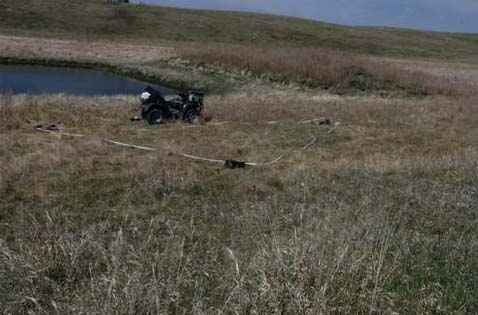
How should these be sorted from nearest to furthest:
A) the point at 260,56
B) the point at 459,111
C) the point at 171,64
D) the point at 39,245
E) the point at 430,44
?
1. the point at 39,245
2. the point at 459,111
3. the point at 260,56
4. the point at 171,64
5. the point at 430,44

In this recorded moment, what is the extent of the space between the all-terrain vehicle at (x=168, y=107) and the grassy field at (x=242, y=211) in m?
0.30

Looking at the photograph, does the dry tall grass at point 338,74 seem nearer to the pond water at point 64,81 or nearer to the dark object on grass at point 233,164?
the pond water at point 64,81

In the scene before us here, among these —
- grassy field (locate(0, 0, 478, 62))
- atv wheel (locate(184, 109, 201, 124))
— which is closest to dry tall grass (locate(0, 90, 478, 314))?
atv wheel (locate(184, 109, 201, 124))

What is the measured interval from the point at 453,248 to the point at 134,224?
9.31ft

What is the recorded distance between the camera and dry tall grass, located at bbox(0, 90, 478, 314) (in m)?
2.94

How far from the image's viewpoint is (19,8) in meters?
57.6

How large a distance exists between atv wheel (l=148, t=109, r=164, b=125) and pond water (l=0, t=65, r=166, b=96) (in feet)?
33.5

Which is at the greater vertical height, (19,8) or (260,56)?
(19,8)

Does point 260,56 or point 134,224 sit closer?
point 134,224

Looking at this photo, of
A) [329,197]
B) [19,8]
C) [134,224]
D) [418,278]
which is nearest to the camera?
[418,278]

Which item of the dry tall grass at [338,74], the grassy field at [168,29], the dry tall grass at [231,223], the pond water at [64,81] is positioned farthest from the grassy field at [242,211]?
the grassy field at [168,29]

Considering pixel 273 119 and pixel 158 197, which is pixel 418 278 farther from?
pixel 273 119

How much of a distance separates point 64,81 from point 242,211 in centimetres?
2151

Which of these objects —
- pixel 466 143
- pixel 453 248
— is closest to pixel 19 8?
pixel 466 143
